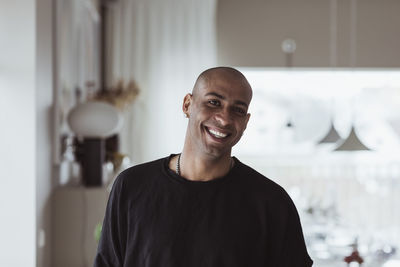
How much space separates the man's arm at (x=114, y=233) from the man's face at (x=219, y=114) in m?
0.18

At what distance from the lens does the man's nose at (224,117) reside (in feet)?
3.56

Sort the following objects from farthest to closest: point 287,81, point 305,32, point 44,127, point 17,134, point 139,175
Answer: point 287,81 < point 305,32 < point 44,127 < point 17,134 < point 139,175

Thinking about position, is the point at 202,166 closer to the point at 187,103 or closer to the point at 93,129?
the point at 187,103

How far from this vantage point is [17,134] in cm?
271

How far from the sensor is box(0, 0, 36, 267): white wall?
8.79ft

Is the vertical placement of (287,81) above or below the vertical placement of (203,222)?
above

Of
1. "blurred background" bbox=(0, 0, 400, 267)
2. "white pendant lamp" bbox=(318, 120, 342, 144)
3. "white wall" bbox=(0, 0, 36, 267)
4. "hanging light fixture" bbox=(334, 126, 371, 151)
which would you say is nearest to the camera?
"white wall" bbox=(0, 0, 36, 267)

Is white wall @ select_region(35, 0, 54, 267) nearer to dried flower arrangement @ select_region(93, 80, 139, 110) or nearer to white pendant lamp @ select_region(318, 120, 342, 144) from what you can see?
dried flower arrangement @ select_region(93, 80, 139, 110)

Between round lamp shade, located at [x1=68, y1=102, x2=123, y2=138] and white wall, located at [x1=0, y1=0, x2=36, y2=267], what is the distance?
58cm

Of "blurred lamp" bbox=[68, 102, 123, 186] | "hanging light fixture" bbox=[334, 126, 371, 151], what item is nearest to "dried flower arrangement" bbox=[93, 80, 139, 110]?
"blurred lamp" bbox=[68, 102, 123, 186]

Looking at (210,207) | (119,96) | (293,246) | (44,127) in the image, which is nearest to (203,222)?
(210,207)

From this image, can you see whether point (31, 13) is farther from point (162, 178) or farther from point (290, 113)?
point (290, 113)

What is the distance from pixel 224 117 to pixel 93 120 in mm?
2271

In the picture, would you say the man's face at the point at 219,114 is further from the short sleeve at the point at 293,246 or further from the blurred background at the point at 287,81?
the blurred background at the point at 287,81
